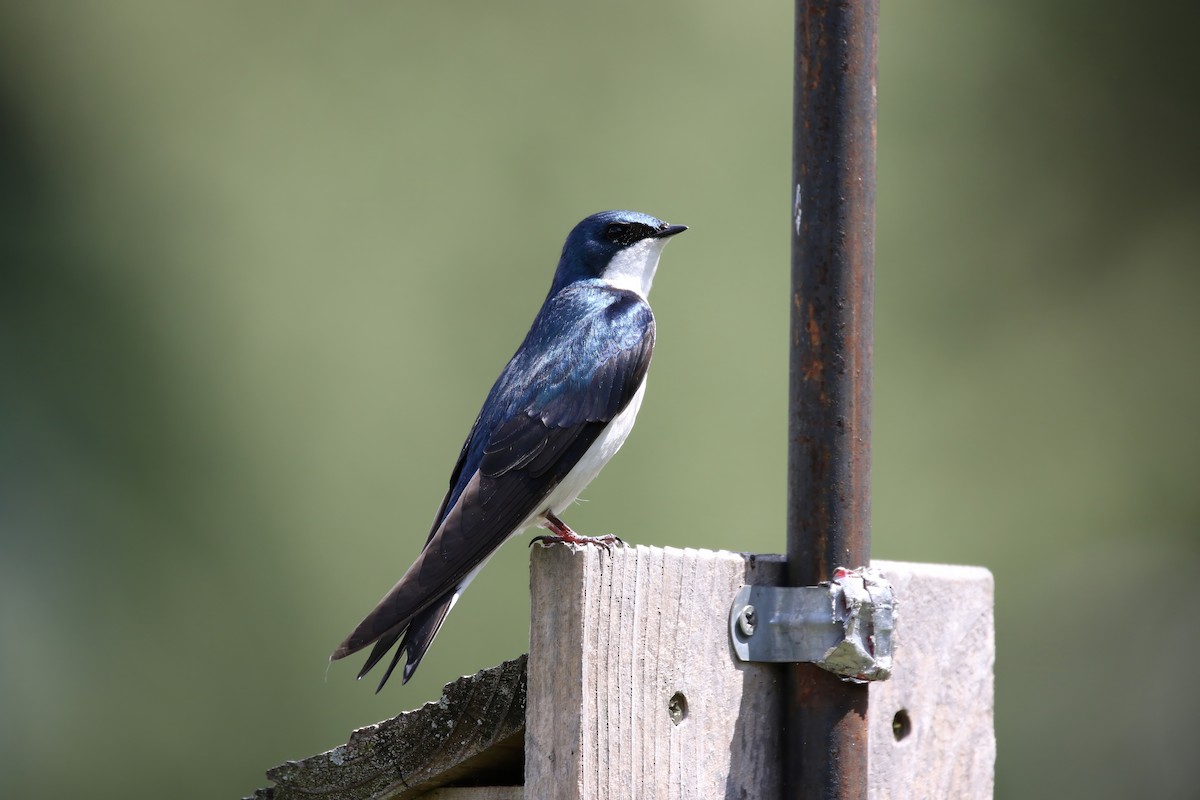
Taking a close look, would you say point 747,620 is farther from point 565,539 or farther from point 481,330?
point 481,330

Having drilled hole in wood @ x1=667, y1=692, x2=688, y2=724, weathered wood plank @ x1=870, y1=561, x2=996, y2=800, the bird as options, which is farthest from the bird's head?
drilled hole in wood @ x1=667, y1=692, x2=688, y2=724

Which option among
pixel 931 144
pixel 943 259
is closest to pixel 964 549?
pixel 943 259

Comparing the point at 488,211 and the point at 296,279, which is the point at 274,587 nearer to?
the point at 296,279

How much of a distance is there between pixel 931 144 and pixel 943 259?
0.44 meters

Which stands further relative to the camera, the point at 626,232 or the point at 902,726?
the point at 626,232

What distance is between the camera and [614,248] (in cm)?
312

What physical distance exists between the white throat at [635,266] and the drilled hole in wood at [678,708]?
4.70ft

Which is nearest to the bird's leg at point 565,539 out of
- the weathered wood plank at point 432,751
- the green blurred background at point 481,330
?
the weathered wood plank at point 432,751

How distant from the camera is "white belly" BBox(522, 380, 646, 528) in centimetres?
245

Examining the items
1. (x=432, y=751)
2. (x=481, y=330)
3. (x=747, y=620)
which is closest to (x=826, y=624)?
(x=747, y=620)

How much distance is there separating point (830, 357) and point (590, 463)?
74 cm

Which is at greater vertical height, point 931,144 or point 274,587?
point 931,144

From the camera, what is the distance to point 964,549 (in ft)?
16.9

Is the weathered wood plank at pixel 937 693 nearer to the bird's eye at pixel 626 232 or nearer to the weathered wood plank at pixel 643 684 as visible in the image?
the weathered wood plank at pixel 643 684
